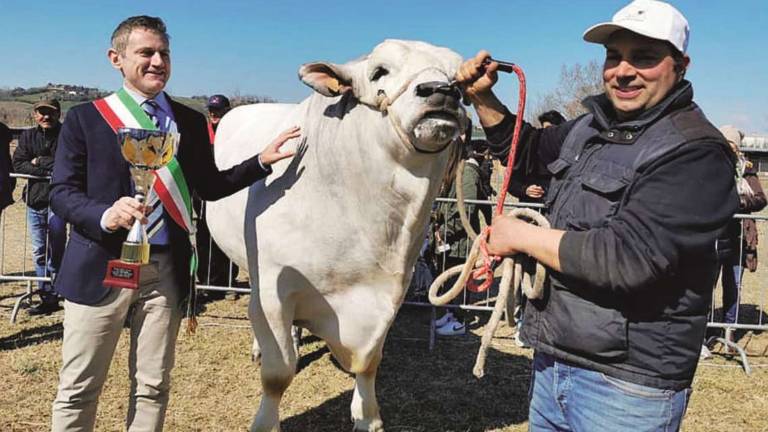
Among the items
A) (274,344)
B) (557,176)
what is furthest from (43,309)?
(557,176)

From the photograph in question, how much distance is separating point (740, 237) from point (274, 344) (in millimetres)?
5333

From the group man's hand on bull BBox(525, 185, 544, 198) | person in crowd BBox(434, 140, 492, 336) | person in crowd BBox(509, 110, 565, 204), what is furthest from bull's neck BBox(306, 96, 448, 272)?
man's hand on bull BBox(525, 185, 544, 198)

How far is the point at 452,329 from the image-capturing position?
674cm

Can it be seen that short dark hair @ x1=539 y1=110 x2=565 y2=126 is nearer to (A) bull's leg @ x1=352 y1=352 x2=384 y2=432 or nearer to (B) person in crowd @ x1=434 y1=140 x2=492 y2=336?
(B) person in crowd @ x1=434 y1=140 x2=492 y2=336

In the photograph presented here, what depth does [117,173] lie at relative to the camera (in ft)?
9.15

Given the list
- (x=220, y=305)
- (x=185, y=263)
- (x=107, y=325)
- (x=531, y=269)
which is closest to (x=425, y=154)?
(x=531, y=269)

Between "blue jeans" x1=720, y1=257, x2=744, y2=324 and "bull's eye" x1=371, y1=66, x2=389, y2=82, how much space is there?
523 cm

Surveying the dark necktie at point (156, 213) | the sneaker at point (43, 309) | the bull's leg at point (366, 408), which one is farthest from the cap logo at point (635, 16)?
the sneaker at point (43, 309)

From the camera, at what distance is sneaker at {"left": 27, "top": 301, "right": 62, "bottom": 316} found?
6594 millimetres

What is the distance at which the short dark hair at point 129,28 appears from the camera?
2785 mm

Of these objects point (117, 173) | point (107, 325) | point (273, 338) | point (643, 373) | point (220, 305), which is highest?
point (117, 173)

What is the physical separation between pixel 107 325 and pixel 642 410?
225cm

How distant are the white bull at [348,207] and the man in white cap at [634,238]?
0.84m

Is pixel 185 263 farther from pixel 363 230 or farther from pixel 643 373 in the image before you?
pixel 643 373
